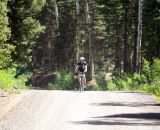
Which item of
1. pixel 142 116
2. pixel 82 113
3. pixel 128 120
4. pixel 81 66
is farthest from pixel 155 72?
pixel 128 120

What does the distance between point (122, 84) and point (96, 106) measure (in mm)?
13846

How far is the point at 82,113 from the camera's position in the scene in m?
17.8

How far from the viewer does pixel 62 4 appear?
6944 centimetres

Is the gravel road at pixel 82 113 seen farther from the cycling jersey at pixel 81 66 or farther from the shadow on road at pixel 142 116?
the cycling jersey at pixel 81 66

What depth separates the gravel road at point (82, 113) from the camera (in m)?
15.2

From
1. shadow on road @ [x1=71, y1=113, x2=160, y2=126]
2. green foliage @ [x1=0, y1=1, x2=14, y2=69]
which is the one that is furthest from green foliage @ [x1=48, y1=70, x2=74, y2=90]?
shadow on road @ [x1=71, y1=113, x2=160, y2=126]

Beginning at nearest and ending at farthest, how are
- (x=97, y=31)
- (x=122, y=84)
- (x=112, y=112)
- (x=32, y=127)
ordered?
(x=32, y=127), (x=112, y=112), (x=122, y=84), (x=97, y=31)

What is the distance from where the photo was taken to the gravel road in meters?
15.2

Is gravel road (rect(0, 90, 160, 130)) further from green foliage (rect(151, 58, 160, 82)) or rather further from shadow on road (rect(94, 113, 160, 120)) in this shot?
green foliage (rect(151, 58, 160, 82))

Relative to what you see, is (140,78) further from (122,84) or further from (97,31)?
(97,31)

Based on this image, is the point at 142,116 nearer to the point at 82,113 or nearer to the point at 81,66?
the point at 82,113

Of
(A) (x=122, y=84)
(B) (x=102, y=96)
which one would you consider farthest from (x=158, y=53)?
(B) (x=102, y=96)

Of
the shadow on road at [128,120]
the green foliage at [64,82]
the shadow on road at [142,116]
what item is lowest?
the green foliage at [64,82]

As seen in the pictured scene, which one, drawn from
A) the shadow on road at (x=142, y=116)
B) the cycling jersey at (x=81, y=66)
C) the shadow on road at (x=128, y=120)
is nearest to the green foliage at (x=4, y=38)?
the cycling jersey at (x=81, y=66)
